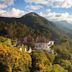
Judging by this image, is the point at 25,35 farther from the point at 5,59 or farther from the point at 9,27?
the point at 5,59

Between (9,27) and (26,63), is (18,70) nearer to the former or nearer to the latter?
(26,63)

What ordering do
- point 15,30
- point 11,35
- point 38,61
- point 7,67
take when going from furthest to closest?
point 15,30 < point 11,35 < point 38,61 < point 7,67

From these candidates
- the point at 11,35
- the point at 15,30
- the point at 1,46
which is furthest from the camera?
the point at 15,30

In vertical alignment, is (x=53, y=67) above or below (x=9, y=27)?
below

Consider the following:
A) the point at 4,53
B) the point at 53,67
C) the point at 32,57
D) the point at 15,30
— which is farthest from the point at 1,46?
the point at 15,30

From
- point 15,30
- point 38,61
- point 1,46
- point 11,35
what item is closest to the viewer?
point 1,46

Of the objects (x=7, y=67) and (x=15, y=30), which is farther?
(x=15, y=30)

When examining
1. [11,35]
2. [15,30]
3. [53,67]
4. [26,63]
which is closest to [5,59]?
[26,63]

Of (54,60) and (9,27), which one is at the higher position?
(9,27)

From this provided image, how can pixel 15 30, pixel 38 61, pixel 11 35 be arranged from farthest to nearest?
pixel 15 30 → pixel 11 35 → pixel 38 61
